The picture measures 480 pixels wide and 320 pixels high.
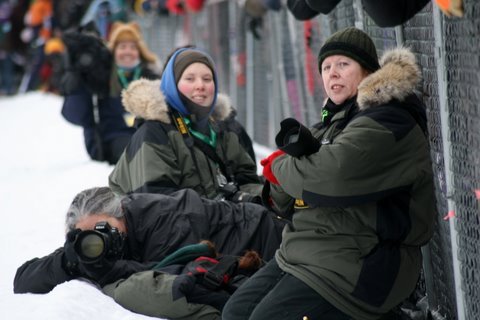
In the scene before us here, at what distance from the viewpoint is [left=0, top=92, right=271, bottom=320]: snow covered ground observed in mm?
4289

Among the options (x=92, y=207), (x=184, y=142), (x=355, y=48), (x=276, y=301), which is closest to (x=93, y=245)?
(x=92, y=207)

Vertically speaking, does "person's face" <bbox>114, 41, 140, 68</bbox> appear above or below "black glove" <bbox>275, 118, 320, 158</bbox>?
above

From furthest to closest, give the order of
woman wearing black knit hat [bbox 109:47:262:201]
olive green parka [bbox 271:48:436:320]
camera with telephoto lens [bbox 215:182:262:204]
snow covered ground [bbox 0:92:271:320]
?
woman wearing black knit hat [bbox 109:47:262:201]
camera with telephoto lens [bbox 215:182:262:204]
snow covered ground [bbox 0:92:271:320]
olive green parka [bbox 271:48:436:320]

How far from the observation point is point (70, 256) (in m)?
4.41

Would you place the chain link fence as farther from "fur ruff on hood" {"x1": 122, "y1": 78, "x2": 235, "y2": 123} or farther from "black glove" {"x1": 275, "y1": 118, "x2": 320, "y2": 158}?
"fur ruff on hood" {"x1": 122, "y1": 78, "x2": 235, "y2": 123}

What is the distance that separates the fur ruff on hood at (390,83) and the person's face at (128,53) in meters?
5.24

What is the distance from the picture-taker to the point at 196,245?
4543mm

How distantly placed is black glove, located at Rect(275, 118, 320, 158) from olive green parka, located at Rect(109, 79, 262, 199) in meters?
1.63

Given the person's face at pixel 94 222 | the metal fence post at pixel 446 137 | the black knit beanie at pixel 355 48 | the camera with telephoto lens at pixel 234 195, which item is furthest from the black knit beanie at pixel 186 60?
the metal fence post at pixel 446 137

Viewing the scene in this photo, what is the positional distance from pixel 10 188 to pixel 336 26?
451cm

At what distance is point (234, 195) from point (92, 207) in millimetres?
1034

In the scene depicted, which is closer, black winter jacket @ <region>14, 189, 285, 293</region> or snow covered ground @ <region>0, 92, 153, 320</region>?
snow covered ground @ <region>0, 92, 153, 320</region>

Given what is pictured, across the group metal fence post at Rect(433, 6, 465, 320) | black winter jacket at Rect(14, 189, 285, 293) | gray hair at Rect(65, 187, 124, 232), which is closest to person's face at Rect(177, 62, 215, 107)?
black winter jacket at Rect(14, 189, 285, 293)

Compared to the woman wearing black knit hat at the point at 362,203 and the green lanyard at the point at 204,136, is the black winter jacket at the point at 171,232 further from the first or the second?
the woman wearing black knit hat at the point at 362,203
